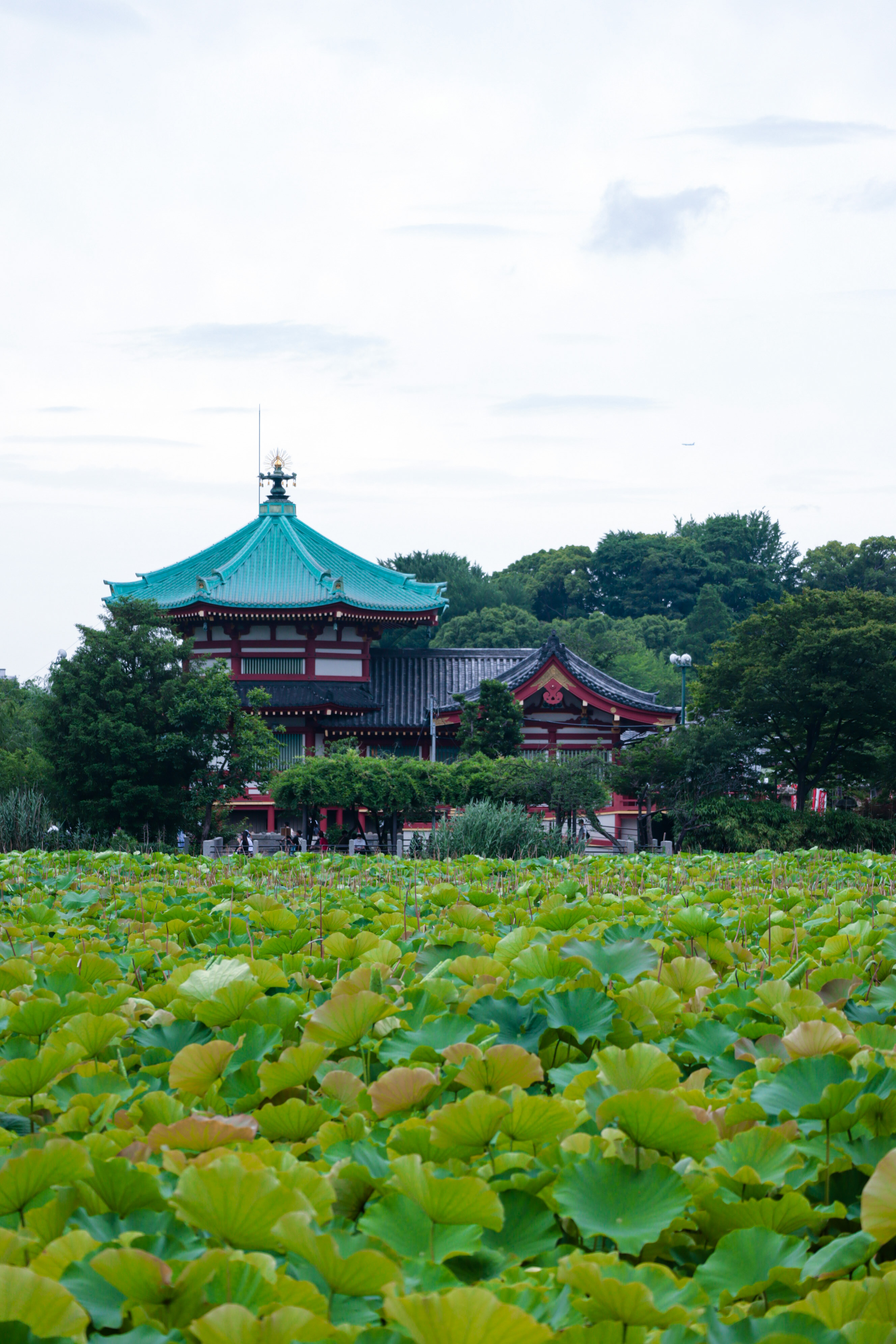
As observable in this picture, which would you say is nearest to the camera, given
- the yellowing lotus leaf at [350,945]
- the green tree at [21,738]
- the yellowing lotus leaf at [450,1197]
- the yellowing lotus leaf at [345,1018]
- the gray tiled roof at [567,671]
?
the yellowing lotus leaf at [450,1197]

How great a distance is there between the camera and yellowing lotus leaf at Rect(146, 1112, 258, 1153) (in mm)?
1279

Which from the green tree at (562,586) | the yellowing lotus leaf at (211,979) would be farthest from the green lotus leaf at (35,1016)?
the green tree at (562,586)

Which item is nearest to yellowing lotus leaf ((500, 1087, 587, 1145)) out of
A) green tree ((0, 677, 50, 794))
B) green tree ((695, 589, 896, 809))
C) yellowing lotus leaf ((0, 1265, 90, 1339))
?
yellowing lotus leaf ((0, 1265, 90, 1339))

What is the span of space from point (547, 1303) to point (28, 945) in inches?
90.9

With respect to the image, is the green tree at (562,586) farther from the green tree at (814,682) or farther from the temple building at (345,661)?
the green tree at (814,682)

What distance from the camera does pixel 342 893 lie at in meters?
4.64

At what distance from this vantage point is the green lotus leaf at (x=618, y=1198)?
3.70 ft

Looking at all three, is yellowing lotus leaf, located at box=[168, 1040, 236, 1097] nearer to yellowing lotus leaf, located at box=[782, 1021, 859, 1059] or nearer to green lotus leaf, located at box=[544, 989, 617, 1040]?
green lotus leaf, located at box=[544, 989, 617, 1040]

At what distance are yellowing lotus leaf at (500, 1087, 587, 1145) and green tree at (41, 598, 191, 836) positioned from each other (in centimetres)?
1500

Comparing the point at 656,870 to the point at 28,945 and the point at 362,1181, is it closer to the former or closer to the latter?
the point at 28,945

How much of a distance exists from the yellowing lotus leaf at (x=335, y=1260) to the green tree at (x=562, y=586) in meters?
53.6

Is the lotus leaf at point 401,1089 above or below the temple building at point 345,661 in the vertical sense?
below

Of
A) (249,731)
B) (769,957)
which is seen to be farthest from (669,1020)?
(249,731)

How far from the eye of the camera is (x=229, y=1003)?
182 cm
